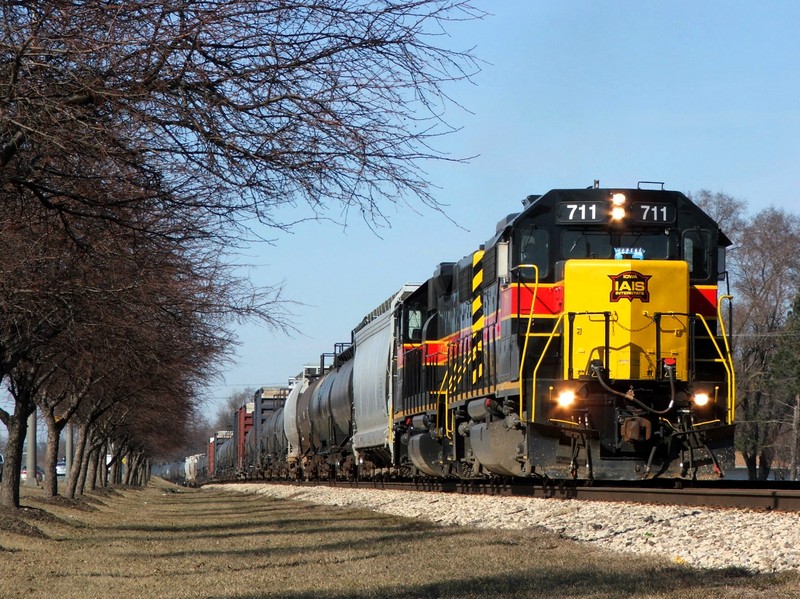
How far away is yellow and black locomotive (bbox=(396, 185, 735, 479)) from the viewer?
574 inches

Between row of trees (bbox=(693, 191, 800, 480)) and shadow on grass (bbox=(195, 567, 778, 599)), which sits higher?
row of trees (bbox=(693, 191, 800, 480))

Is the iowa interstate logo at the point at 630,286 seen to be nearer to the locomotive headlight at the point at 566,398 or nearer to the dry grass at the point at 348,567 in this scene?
the locomotive headlight at the point at 566,398

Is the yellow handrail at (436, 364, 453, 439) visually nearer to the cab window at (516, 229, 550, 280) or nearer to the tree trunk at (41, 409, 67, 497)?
the cab window at (516, 229, 550, 280)

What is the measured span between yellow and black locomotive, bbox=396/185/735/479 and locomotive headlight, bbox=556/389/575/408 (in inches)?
1.0

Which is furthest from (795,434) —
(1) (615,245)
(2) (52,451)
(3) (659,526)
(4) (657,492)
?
(3) (659,526)

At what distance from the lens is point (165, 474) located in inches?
6196

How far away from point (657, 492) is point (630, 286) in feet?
8.95

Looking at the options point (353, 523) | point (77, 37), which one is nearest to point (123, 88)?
point (77, 37)

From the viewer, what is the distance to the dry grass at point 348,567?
26.8ft

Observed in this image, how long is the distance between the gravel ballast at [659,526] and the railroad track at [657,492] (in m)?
0.42

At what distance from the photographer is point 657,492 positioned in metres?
13.8

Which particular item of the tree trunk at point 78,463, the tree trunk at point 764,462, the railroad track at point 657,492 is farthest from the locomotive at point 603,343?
the tree trunk at point 764,462

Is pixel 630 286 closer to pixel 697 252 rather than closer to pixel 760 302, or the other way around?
pixel 697 252

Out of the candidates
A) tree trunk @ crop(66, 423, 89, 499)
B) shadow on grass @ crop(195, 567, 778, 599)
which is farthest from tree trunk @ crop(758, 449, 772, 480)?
shadow on grass @ crop(195, 567, 778, 599)
